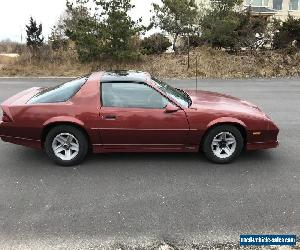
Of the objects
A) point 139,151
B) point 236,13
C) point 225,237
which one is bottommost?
point 225,237

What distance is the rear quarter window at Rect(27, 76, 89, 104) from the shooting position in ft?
18.3

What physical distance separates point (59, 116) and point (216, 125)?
2357mm

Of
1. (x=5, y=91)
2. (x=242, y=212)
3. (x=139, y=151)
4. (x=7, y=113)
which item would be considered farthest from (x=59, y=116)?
(x=5, y=91)

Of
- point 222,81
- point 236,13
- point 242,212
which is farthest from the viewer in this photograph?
point 236,13

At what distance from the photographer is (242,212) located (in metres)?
4.27

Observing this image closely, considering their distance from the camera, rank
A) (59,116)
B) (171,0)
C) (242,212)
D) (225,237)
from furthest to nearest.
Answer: (171,0)
(59,116)
(242,212)
(225,237)

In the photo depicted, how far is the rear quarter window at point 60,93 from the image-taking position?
5.58 metres

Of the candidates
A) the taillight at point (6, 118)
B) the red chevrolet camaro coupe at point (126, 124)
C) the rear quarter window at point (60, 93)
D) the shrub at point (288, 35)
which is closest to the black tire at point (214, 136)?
the red chevrolet camaro coupe at point (126, 124)

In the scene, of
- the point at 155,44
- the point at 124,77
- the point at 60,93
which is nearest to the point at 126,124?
the point at 124,77

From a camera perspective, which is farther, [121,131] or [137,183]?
[121,131]

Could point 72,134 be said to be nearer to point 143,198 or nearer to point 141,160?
point 141,160

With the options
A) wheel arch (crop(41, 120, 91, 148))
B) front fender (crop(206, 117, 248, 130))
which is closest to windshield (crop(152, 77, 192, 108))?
front fender (crop(206, 117, 248, 130))

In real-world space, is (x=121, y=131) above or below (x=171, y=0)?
below

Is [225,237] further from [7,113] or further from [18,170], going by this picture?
[7,113]
